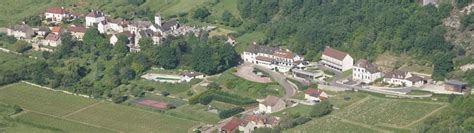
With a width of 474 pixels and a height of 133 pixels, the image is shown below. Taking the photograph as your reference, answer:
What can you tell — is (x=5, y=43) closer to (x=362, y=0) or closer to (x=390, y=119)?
(x=362, y=0)

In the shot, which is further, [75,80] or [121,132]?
[75,80]

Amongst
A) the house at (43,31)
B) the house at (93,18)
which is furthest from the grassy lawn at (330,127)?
the house at (43,31)

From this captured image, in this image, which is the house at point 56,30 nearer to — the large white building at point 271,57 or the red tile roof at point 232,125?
the large white building at point 271,57

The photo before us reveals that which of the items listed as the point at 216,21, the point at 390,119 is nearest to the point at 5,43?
the point at 216,21

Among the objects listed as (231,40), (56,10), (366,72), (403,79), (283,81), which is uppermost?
(56,10)

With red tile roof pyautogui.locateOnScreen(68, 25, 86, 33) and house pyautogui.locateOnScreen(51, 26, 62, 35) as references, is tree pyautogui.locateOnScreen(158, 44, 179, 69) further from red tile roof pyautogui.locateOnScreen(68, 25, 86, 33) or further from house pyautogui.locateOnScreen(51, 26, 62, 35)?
house pyautogui.locateOnScreen(51, 26, 62, 35)

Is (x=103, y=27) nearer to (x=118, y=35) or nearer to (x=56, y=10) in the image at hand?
(x=118, y=35)

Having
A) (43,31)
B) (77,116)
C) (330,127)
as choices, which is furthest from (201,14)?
(330,127)
